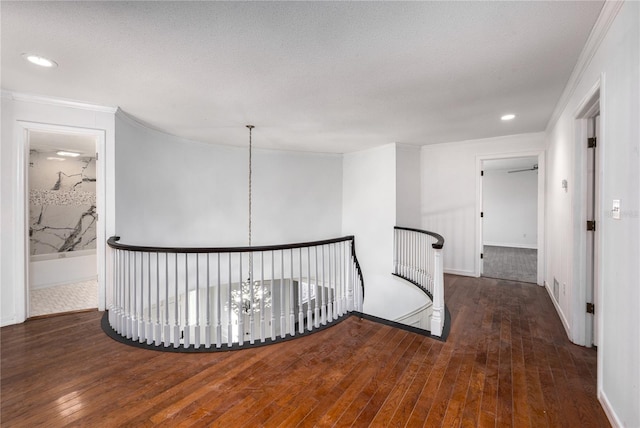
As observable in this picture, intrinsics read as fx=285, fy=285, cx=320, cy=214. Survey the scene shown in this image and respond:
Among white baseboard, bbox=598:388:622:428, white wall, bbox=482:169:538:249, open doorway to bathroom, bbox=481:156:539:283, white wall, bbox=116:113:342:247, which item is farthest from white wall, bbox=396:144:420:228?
white wall, bbox=482:169:538:249

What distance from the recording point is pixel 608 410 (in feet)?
5.98

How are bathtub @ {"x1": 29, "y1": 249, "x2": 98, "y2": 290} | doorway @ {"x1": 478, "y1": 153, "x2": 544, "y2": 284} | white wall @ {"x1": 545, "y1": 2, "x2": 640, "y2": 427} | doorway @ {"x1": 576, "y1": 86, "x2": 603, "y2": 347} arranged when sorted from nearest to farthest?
white wall @ {"x1": 545, "y1": 2, "x2": 640, "y2": 427} → doorway @ {"x1": 576, "y1": 86, "x2": 603, "y2": 347} → bathtub @ {"x1": 29, "y1": 249, "x2": 98, "y2": 290} → doorway @ {"x1": 478, "y1": 153, "x2": 544, "y2": 284}

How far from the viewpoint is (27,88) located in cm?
304

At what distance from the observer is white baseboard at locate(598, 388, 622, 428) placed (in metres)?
1.70

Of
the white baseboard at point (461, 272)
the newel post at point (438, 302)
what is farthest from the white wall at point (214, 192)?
the newel post at point (438, 302)

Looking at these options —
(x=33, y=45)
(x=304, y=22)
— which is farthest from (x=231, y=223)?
(x=304, y=22)

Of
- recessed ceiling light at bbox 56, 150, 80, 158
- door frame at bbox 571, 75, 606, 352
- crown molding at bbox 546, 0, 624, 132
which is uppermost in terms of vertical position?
crown molding at bbox 546, 0, 624, 132

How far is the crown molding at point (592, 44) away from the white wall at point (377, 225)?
291 centimetres

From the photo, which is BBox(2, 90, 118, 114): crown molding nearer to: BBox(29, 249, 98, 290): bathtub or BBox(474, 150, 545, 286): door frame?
BBox(29, 249, 98, 290): bathtub

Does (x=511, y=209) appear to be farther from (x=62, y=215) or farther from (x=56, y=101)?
(x=62, y=215)

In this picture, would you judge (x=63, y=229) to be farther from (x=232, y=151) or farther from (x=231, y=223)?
(x=232, y=151)

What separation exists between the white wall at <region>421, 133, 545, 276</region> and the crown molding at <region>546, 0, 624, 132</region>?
2.11m

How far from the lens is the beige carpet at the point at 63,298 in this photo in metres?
3.83

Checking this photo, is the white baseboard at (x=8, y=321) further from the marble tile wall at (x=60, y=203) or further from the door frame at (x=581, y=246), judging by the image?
the door frame at (x=581, y=246)
